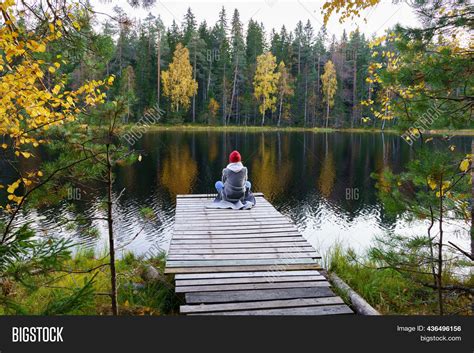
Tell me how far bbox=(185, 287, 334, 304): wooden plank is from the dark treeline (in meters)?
39.7

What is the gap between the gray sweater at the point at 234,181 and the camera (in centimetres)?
896

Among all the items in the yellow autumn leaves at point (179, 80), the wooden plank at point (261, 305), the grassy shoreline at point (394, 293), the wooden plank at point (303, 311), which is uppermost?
the yellow autumn leaves at point (179, 80)

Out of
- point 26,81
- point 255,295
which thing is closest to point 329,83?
point 255,295

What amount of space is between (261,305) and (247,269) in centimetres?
103

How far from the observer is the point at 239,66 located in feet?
148

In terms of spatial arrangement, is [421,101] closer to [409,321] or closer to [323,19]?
[323,19]

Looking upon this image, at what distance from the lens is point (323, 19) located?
472 cm

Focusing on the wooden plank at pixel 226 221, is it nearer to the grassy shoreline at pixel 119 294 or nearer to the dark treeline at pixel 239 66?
the grassy shoreline at pixel 119 294

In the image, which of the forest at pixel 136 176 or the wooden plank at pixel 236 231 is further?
the wooden plank at pixel 236 231

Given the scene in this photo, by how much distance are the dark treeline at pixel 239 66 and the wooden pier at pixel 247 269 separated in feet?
122

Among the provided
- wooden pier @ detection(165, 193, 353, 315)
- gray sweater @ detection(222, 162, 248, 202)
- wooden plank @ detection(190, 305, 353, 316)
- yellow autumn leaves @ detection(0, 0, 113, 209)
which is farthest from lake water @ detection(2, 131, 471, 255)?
gray sweater @ detection(222, 162, 248, 202)

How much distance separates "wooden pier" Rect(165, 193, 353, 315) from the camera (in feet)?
14.6

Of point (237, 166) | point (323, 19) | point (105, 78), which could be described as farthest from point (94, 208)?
point (323, 19)

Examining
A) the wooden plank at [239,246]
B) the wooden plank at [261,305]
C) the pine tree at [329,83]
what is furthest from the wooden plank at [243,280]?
the pine tree at [329,83]
